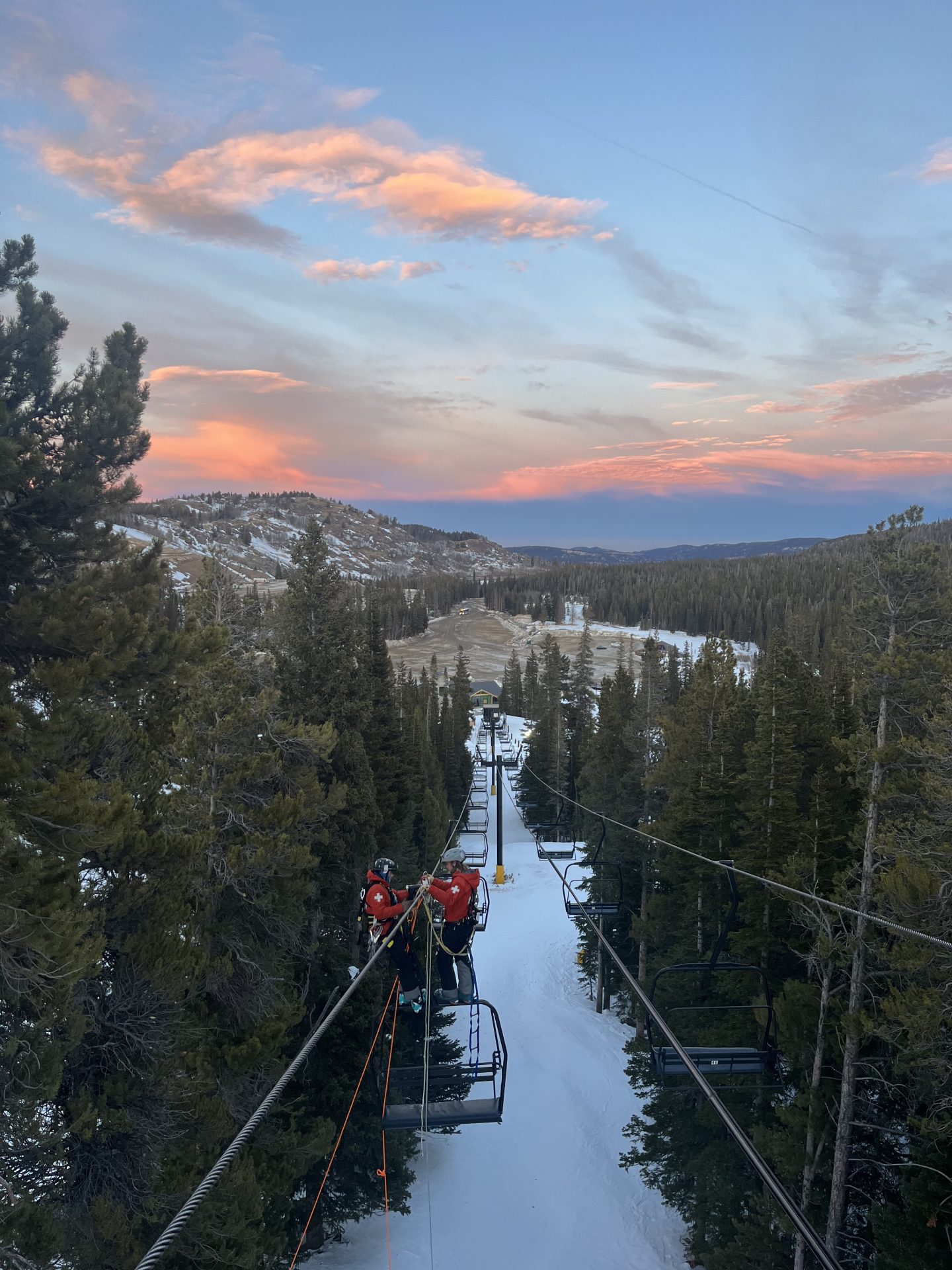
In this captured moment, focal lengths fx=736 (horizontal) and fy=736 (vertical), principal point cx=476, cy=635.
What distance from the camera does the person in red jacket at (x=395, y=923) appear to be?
977 cm

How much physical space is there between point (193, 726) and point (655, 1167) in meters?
18.4

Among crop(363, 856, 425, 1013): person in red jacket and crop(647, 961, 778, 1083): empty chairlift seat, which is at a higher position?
crop(363, 856, 425, 1013): person in red jacket

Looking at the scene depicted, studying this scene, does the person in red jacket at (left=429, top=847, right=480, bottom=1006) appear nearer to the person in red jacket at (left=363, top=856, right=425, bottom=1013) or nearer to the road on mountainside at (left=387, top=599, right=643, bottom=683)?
the person in red jacket at (left=363, top=856, right=425, bottom=1013)

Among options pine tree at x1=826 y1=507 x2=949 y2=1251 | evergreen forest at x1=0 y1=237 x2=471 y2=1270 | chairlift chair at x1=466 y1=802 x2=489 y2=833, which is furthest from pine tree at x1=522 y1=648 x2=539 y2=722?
evergreen forest at x1=0 y1=237 x2=471 y2=1270

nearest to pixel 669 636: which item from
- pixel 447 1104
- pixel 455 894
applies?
pixel 455 894

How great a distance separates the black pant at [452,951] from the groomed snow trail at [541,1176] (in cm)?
882

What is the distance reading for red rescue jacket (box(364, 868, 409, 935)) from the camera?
9.74 metres

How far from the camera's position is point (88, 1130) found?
24.0ft

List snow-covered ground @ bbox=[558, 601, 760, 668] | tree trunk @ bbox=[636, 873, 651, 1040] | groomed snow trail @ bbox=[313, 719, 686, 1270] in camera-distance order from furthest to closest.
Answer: snow-covered ground @ bbox=[558, 601, 760, 668] < tree trunk @ bbox=[636, 873, 651, 1040] < groomed snow trail @ bbox=[313, 719, 686, 1270]

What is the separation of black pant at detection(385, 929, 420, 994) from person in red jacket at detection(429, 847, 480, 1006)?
0.37 m

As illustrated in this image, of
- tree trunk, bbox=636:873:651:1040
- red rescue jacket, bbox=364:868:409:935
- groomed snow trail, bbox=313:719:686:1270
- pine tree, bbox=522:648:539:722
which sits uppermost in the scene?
red rescue jacket, bbox=364:868:409:935

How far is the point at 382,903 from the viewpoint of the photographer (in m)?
9.80

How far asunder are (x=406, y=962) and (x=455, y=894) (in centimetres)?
140

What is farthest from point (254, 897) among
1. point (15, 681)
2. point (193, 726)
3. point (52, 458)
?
point (52, 458)
